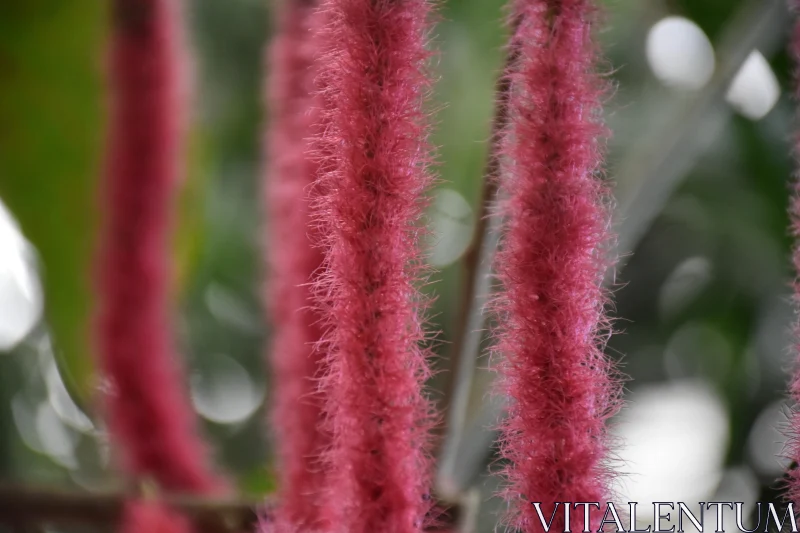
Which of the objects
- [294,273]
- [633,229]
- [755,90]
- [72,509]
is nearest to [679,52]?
[755,90]

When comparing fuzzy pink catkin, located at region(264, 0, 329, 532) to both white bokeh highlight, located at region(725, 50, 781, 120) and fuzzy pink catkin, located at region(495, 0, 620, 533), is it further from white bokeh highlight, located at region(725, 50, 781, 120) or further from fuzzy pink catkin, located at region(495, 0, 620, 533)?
white bokeh highlight, located at region(725, 50, 781, 120)

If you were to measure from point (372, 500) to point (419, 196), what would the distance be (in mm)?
65

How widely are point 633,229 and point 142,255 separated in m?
0.21

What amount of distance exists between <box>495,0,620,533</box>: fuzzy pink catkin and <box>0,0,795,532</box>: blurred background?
13 cm

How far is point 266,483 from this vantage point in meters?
0.41

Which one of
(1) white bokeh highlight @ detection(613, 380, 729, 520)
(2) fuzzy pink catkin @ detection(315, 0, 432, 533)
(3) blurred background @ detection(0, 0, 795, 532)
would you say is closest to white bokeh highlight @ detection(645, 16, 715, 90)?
(3) blurred background @ detection(0, 0, 795, 532)

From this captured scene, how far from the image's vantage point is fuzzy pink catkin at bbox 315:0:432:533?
5.8 inches

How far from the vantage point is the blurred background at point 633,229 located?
334mm

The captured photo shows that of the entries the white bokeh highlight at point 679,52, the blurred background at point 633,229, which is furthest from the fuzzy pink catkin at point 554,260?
the white bokeh highlight at point 679,52

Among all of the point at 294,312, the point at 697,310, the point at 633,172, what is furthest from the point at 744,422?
the point at 294,312

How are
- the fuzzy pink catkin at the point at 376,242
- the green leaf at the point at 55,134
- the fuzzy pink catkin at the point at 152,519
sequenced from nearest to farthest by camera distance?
the fuzzy pink catkin at the point at 376,242, the fuzzy pink catkin at the point at 152,519, the green leaf at the point at 55,134

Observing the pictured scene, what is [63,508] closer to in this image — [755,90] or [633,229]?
[633,229]

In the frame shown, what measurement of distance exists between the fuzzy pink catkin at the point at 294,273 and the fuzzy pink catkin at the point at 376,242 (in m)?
0.04

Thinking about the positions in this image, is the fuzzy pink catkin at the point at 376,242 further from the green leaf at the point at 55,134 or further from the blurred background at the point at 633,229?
the green leaf at the point at 55,134
